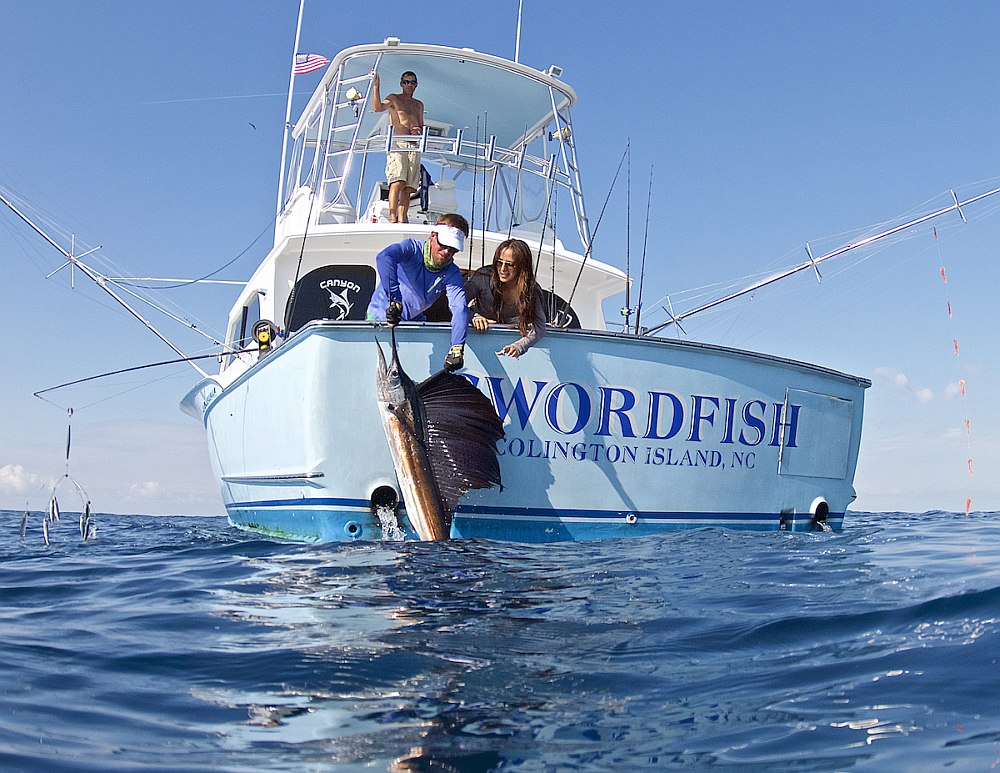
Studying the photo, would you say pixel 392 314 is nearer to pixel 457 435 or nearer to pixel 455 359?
pixel 455 359

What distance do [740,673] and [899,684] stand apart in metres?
0.41

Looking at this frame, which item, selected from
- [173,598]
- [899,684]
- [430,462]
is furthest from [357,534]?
[899,684]

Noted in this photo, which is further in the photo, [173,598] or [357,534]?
[357,534]

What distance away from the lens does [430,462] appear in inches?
210

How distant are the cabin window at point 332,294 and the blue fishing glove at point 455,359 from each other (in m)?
2.79

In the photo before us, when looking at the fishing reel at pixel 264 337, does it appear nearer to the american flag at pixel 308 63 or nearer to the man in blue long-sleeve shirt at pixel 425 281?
the man in blue long-sleeve shirt at pixel 425 281

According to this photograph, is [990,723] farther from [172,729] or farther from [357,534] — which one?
[357,534]

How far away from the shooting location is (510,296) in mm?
6004

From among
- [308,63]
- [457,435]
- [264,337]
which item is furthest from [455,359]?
[308,63]

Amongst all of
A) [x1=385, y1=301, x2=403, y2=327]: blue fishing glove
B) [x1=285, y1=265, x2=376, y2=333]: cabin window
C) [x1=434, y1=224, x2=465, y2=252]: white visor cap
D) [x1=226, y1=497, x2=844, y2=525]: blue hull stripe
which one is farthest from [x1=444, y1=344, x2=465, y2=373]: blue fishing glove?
[x1=285, y1=265, x2=376, y2=333]: cabin window

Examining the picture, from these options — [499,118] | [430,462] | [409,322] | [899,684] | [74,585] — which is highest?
[499,118]

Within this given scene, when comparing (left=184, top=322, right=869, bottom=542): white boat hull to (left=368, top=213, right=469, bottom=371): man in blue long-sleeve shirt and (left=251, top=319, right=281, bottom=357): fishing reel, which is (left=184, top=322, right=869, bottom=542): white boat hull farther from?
(left=251, top=319, right=281, bottom=357): fishing reel

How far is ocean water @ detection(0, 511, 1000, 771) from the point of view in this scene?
1896 millimetres

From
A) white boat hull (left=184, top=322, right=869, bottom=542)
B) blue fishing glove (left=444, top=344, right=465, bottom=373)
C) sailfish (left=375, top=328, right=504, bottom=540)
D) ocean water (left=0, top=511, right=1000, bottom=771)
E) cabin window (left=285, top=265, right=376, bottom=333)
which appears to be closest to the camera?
ocean water (left=0, top=511, right=1000, bottom=771)
